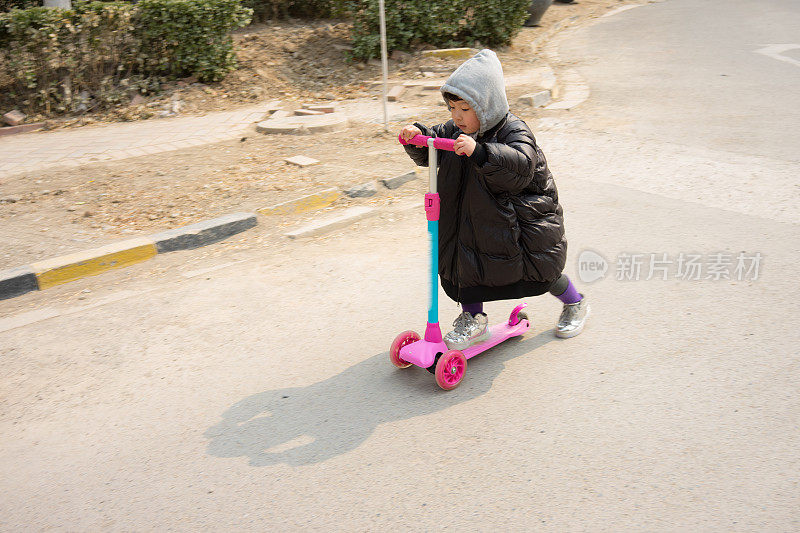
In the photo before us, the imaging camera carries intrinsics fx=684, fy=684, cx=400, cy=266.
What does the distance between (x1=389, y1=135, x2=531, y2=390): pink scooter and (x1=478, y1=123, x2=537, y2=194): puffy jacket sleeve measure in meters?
0.18

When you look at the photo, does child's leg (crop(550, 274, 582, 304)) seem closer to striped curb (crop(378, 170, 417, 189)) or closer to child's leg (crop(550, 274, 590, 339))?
child's leg (crop(550, 274, 590, 339))

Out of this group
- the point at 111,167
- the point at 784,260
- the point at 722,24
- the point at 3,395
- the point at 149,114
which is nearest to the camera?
the point at 3,395

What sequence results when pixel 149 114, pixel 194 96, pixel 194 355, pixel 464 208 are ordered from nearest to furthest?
pixel 464 208, pixel 194 355, pixel 149 114, pixel 194 96

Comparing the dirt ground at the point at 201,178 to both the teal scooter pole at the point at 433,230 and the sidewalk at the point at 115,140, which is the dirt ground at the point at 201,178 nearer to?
the sidewalk at the point at 115,140

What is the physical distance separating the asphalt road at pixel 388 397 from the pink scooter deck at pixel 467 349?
91 mm

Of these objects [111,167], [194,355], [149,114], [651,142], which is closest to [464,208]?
[194,355]

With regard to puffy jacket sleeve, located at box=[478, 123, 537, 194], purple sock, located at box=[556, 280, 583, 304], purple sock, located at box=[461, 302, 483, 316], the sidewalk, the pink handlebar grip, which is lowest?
the sidewalk

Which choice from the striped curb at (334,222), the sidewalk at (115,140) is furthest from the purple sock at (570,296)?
the sidewalk at (115,140)

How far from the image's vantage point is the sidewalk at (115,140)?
7266mm

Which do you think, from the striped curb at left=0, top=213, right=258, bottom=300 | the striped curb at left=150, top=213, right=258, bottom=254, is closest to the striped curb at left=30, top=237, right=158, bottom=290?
the striped curb at left=0, top=213, right=258, bottom=300

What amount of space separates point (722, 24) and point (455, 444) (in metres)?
12.9

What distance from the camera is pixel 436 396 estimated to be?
10.7ft

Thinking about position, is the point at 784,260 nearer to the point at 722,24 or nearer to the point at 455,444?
the point at 455,444

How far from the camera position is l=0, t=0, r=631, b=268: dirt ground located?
5539mm
